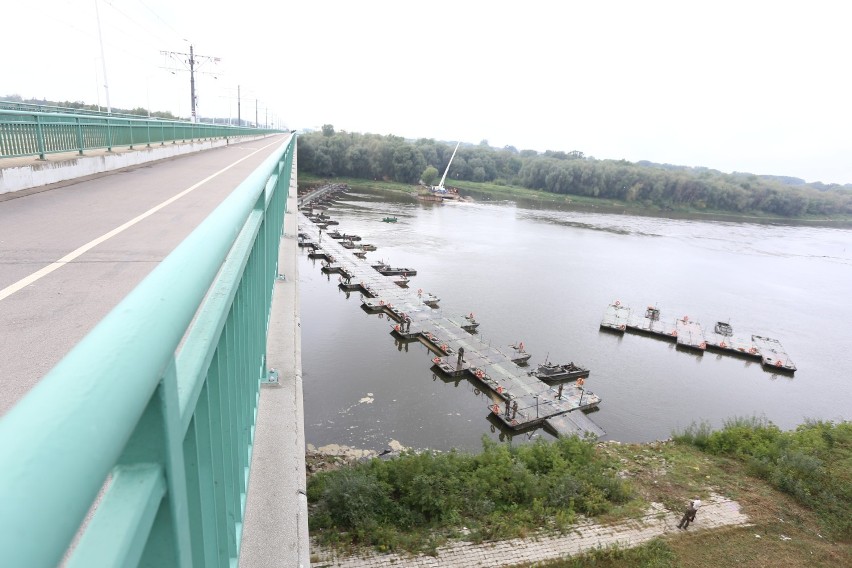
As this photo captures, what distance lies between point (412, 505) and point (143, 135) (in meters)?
13.6

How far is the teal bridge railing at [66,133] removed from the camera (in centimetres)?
805

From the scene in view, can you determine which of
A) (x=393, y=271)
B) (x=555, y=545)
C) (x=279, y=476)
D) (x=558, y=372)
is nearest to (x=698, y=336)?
(x=558, y=372)

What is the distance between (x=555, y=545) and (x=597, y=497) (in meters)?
2.24

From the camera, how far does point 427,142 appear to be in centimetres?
10719

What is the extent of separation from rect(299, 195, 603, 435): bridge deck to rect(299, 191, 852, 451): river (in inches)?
23.4

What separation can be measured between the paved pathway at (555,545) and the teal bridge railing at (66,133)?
9.15 meters

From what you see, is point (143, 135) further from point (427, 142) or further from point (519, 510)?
point (427, 142)

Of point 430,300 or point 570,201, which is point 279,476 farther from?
point 570,201

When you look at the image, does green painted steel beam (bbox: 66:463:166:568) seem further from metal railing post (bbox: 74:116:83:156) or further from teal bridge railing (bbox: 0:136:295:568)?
metal railing post (bbox: 74:116:83:156)

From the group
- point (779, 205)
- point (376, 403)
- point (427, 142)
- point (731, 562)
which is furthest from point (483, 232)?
point (779, 205)

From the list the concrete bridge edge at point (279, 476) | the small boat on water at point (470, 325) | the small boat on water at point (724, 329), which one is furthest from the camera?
the small boat on water at point (724, 329)

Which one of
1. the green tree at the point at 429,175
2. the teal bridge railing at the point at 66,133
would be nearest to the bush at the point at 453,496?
the teal bridge railing at the point at 66,133

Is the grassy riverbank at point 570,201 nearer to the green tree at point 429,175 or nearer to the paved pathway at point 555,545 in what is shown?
the green tree at point 429,175

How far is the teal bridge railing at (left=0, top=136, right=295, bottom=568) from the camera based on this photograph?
19.2 inches
